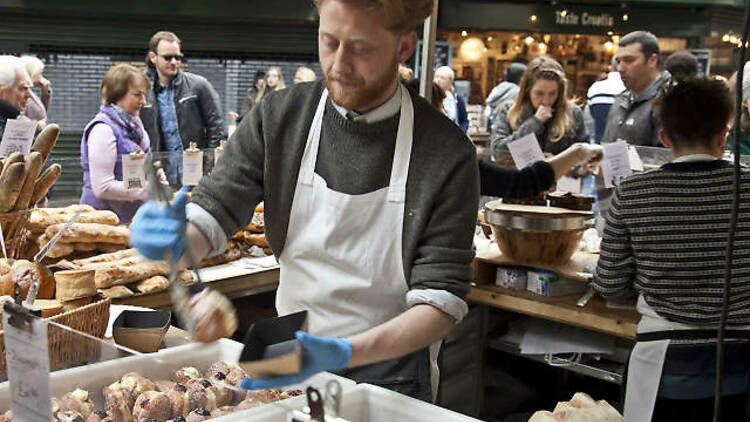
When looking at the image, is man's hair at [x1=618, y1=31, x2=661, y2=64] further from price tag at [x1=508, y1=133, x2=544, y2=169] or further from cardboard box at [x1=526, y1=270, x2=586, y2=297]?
cardboard box at [x1=526, y1=270, x2=586, y2=297]

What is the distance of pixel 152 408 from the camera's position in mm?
1541

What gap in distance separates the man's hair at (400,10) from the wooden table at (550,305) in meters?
1.80

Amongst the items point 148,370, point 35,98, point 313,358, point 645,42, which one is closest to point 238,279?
point 148,370

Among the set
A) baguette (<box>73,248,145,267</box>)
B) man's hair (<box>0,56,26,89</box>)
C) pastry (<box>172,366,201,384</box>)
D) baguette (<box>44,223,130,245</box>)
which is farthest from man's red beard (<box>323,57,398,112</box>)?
man's hair (<box>0,56,26,89</box>)

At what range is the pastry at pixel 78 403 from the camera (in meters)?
1.52

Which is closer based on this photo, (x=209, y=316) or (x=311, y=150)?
(x=209, y=316)

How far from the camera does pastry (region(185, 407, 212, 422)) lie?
149 cm

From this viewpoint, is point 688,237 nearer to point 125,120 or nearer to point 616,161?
point 616,161

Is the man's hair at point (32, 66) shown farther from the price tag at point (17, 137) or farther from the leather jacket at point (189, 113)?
the price tag at point (17, 137)

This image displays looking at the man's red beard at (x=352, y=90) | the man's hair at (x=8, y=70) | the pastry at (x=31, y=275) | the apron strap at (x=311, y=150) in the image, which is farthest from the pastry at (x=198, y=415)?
the man's hair at (x=8, y=70)

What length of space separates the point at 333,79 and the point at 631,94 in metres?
3.82

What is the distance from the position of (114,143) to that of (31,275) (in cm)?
219

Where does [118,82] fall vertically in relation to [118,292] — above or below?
above

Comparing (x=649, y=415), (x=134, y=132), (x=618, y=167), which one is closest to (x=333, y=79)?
(x=649, y=415)
